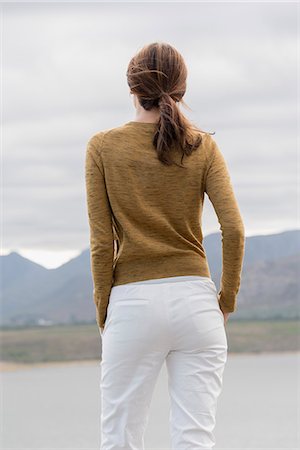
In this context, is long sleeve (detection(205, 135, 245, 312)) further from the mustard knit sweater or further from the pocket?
the pocket

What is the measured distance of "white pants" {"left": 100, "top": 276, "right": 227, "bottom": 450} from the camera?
279cm

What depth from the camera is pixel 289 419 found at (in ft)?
21.7

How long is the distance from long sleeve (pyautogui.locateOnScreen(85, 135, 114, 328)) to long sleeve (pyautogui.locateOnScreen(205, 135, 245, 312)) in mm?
310

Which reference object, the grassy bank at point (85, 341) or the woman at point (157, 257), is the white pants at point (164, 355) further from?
the grassy bank at point (85, 341)

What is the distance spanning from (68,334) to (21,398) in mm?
6825

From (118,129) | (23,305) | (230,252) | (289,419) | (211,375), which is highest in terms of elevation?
(118,129)

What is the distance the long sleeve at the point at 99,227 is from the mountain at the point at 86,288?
1092cm

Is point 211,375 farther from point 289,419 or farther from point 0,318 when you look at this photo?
point 0,318

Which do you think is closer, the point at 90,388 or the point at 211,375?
the point at 211,375

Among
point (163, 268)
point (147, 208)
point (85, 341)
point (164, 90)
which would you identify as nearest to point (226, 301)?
point (163, 268)

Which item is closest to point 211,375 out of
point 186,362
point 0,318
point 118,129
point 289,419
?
point 186,362

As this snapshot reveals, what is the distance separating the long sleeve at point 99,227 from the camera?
9.42 ft

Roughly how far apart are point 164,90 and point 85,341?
11.3 metres

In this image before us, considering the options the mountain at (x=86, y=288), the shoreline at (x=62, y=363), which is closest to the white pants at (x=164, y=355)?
the shoreline at (x=62, y=363)
